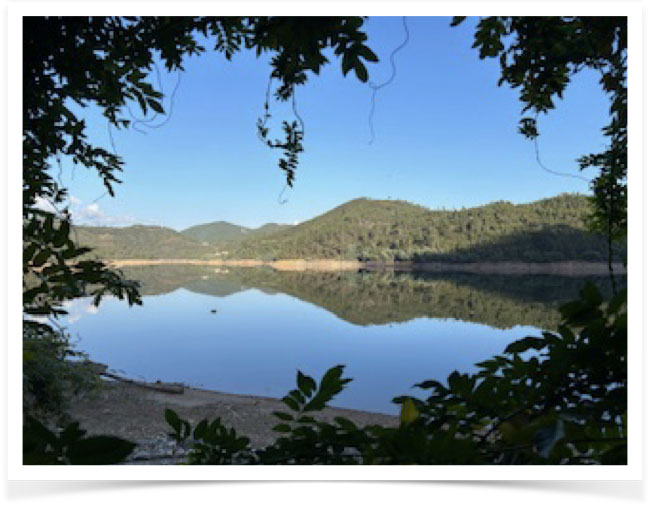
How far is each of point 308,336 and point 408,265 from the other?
35.5m

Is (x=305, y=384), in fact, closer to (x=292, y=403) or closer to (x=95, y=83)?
(x=292, y=403)

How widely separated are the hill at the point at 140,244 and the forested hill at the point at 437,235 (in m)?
10.8

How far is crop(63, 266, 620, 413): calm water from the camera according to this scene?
10.2 metres

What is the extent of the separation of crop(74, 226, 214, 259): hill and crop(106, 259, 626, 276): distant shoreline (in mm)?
579

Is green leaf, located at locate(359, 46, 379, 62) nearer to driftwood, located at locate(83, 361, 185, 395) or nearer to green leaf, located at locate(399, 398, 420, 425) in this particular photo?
green leaf, located at locate(399, 398, 420, 425)

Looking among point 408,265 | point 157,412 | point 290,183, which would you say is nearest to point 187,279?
point 408,265

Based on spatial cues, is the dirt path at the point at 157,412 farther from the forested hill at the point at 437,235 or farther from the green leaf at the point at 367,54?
the forested hill at the point at 437,235

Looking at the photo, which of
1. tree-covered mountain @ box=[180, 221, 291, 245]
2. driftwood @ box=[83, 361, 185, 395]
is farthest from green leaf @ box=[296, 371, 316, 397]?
tree-covered mountain @ box=[180, 221, 291, 245]

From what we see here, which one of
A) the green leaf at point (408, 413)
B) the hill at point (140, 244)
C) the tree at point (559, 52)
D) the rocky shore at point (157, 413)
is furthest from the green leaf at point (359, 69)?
the hill at point (140, 244)

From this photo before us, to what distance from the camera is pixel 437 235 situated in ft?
167
